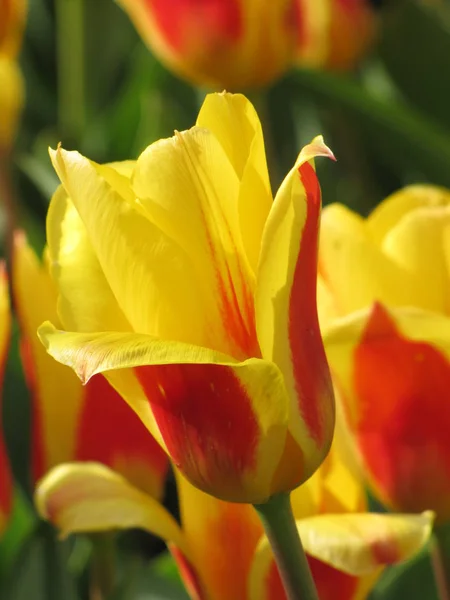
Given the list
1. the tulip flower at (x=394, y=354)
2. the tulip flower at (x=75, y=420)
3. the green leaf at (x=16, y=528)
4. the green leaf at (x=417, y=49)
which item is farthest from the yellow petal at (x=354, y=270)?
the green leaf at (x=417, y=49)

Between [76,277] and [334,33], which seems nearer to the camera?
[76,277]

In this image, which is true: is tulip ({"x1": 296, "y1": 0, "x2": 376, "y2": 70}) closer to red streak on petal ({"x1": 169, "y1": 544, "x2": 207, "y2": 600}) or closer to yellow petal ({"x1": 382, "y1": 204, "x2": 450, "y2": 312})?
yellow petal ({"x1": 382, "y1": 204, "x2": 450, "y2": 312})

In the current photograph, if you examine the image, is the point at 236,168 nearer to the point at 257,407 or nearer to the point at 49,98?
the point at 257,407

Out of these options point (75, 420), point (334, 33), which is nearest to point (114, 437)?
point (75, 420)

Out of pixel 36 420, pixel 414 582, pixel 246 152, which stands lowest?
pixel 414 582

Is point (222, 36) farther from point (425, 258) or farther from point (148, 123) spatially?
point (425, 258)

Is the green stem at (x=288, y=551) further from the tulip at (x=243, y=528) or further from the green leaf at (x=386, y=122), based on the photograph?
the green leaf at (x=386, y=122)

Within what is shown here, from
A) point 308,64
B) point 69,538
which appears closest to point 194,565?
point 69,538

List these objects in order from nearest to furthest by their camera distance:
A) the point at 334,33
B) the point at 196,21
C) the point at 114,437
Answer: the point at 114,437
the point at 196,21
the point at 334,33
